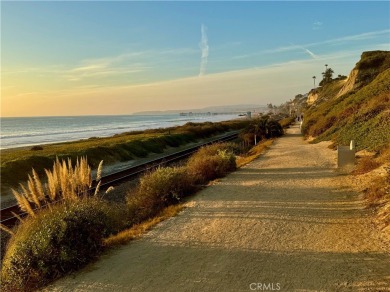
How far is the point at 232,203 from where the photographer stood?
10.5 metres

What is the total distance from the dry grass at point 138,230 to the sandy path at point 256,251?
27 cm

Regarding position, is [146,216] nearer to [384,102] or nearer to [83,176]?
[83,176]

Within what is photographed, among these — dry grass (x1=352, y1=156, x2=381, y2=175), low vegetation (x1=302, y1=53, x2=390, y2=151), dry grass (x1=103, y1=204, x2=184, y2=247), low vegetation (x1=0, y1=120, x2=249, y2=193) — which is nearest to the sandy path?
dry grass (x1=103, y1=204, x2=184, y2=247)

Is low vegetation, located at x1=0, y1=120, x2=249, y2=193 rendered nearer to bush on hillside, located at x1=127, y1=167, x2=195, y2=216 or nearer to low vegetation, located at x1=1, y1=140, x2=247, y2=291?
low vegetation, located at x1=1, y1=140, x2=247, y2=291

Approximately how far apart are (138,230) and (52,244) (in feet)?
8.30

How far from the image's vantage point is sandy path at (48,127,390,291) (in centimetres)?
530

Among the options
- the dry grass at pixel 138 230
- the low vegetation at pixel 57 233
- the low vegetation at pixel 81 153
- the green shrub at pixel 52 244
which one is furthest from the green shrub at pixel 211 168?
the green shrub at pixel 52 244

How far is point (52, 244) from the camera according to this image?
6.27 metres

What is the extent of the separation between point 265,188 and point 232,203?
2246mm

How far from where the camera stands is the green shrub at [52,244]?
605 centimetres

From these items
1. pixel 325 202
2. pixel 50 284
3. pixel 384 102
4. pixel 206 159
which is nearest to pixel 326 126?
pixel 384 102

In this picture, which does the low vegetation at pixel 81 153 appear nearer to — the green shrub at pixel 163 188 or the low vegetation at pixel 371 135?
the green shrub at pixel 163 188

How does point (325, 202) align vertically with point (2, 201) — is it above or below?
above

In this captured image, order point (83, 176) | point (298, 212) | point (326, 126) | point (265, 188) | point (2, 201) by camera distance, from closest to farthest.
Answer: point (83, 176) → point (298, 212) → point (265, 188) → point (2, 201) → point (326, 126)
